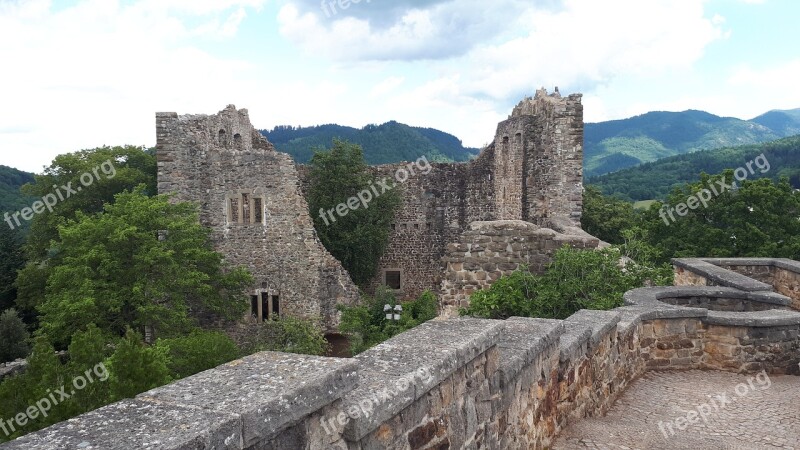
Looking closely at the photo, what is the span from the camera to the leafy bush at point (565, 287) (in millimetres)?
9047

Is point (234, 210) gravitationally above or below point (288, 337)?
above

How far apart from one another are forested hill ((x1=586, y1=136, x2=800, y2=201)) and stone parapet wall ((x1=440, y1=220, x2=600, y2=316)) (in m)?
49.8

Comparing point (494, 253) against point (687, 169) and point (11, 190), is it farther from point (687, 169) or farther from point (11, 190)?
point (687, 169)

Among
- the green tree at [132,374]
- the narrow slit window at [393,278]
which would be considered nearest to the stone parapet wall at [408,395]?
the green tree at [132,374]

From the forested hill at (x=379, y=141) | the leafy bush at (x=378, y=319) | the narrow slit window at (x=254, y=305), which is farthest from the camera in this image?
the forested hill at (x=379, y=141)

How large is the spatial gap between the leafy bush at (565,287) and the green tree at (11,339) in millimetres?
18520

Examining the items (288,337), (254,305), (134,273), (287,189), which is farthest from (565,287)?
(254,305)

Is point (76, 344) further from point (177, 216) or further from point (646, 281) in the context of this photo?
point (646, 281)

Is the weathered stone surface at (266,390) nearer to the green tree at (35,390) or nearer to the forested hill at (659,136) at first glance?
the green tree at (35,390)

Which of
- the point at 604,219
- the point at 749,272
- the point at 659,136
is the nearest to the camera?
the point at 749,272

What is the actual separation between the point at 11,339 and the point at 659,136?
A: 512 feet

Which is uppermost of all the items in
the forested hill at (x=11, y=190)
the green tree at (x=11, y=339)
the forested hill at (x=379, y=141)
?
the forested hill at (x=379, y=141)

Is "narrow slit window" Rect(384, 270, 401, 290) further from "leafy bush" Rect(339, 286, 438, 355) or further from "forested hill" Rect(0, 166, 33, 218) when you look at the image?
"forested hill" Rect(0, 166, 33, 218)

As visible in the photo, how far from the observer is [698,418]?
603cm
